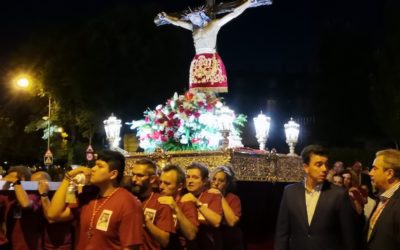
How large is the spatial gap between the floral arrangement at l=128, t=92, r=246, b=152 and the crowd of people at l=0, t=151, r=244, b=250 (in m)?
6.58

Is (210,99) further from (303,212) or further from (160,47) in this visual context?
(160,47)

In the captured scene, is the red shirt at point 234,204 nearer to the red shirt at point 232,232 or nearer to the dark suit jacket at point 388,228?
the red shirt at point 232,232

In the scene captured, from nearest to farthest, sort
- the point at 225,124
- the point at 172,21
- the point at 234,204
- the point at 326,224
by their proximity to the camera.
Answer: the point at 326,224 < the point at 234,204 < the point at 225,124 < the point at 172,21

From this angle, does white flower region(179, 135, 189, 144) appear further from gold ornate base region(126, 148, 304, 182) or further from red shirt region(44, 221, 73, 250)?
red shirt region(44, 221, 73, 250)

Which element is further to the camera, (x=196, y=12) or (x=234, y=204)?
(x=196, y=12)

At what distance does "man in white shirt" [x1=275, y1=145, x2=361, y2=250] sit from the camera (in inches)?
253

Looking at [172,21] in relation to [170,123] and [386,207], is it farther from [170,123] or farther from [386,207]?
[386,207]

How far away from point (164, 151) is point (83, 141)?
1089 inches

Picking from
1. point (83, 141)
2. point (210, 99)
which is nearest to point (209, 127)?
point (210, 99)

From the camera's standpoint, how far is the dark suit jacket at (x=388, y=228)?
5.70 meters

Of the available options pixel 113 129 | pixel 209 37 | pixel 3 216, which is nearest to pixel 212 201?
pixel 3 216

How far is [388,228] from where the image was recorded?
18.9 ft

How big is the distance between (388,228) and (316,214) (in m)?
0.91

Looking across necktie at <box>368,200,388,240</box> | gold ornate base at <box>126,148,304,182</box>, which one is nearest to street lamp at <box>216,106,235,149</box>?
gold ornate base at <box>126,148,304,182</box>
